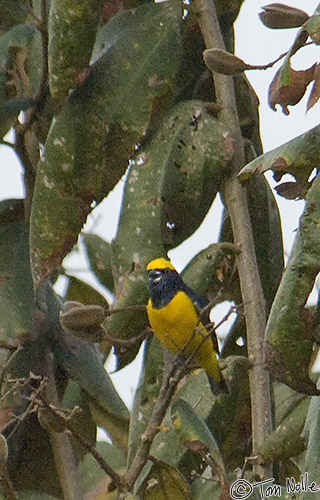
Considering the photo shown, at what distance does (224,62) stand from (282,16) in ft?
0.44

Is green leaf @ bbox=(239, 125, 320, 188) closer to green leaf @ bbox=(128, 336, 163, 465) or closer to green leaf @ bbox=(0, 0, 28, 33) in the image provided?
green leaf @ bbox=(128, 336, 163, 465)

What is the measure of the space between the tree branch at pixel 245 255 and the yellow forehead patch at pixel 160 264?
0.52 feet

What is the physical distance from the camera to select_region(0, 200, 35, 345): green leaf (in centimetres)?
217

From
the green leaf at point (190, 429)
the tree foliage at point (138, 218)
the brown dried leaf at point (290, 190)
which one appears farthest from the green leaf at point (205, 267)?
the green leaf at point (190, 429)

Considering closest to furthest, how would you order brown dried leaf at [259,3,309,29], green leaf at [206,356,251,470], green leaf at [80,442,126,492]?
brown dried leaf at [259,3,309,29] < green leaf at [206,356,251,470] < green leaf at [80,442,126,492]

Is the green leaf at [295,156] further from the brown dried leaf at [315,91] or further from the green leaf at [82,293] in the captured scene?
the green leaf at [82,293]

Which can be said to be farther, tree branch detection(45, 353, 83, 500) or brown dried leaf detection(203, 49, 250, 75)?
tree branch detection(45, 353, 83, 500)

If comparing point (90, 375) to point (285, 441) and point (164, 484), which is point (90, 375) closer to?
point (164, 484)

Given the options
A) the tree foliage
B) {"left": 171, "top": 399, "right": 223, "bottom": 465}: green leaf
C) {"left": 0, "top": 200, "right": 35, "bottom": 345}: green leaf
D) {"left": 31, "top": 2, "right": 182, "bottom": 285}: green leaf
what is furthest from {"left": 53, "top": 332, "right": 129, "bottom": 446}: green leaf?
{"left": 171, "top": 399, "right": 223, "bottom": 465}: green leaf

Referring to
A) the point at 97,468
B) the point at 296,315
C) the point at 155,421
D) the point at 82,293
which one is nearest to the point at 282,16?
the point at 296,315

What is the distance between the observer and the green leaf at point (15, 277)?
2168mm

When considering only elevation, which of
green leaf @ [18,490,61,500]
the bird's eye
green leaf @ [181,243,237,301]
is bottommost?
green leaf @ [18,490,61,500]

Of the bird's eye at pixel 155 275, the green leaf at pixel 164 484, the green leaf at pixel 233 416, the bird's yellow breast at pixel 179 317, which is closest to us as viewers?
the green leaf at pixel 164 484

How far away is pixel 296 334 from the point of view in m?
1.60
